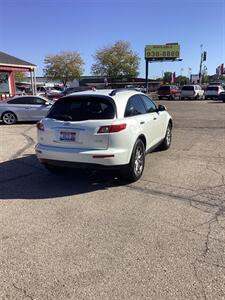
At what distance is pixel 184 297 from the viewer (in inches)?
114

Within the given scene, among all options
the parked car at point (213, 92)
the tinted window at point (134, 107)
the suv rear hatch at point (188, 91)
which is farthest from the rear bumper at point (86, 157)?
the parked car at point (213, 92)

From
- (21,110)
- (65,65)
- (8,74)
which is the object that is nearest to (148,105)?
(21,110)

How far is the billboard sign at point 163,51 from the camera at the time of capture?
192 ft

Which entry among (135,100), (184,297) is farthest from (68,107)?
(184,297)

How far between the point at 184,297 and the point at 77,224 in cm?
188

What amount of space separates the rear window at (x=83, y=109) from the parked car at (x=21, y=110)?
29.8 ft

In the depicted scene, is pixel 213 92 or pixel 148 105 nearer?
pixel 148 105

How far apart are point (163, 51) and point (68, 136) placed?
2253 inches

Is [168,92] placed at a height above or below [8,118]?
above

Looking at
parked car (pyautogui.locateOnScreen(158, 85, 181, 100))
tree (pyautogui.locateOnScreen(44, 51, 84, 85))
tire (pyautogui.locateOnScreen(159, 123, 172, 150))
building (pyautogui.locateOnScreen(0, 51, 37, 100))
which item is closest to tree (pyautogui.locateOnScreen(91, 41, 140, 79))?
tree (pyautogui.locateOnScreen(44, 51, 84, 85))

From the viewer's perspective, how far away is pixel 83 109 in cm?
578

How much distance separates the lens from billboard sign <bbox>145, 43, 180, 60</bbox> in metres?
58.4

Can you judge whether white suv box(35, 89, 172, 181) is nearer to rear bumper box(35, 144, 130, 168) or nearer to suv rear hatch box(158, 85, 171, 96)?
rear bumper box(35, 144, 130, 168)

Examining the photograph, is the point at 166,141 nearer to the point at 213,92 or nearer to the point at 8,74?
the point at 8,74
